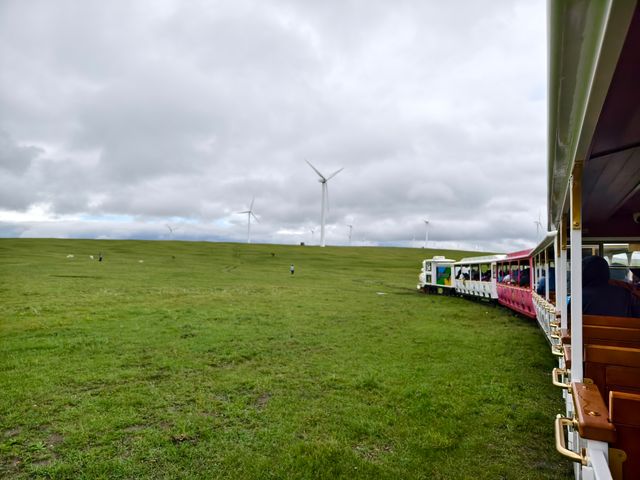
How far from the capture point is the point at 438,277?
111 ft

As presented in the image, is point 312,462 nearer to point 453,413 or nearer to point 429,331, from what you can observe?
point 453,413

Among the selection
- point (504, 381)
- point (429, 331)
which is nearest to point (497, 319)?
point (429, 331)

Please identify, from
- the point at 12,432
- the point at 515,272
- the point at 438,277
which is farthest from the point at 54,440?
the point at 438,277

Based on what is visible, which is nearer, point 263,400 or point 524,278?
point 263,400

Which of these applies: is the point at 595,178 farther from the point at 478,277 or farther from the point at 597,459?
the point at 478,277

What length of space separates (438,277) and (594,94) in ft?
108

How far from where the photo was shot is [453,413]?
6695 mm

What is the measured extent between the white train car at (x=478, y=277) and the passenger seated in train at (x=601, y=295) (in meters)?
18.7

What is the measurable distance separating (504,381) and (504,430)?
2.56 metres

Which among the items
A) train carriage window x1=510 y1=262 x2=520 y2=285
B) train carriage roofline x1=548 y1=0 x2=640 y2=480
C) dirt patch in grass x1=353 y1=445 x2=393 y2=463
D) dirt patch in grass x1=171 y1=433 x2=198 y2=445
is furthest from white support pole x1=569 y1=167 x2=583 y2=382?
train carriage window x1=510 y1=262 x2=520 y2=285

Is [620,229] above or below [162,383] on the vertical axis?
above

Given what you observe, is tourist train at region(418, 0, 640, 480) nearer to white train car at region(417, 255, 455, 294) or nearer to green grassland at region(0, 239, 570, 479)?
green grassland at region(0, 239, 570, 479)

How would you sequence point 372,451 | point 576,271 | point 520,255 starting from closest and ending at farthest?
point 576,271, point 372,451, point 520,255

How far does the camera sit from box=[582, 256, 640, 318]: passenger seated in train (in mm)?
5428
